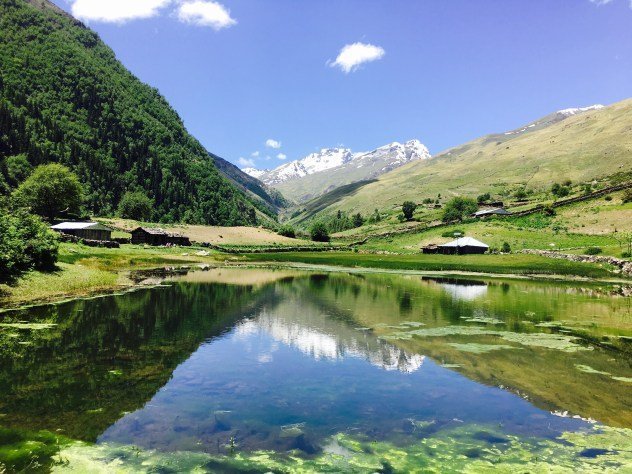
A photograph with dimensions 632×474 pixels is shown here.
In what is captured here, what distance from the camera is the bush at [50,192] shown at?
151500 millimetres

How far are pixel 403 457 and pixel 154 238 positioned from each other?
138 m

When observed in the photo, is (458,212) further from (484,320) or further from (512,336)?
(512,336)

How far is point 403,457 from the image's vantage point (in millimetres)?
15297

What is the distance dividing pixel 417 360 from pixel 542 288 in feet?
172

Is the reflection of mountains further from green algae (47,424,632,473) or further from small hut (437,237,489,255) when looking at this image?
small hut (437,237,489,255)

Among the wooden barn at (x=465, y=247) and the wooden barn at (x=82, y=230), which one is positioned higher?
the wooden barn at (x=82, y=230)

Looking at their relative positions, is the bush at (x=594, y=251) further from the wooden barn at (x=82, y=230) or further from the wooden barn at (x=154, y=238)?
the wooden barn at (x=82, y=230)

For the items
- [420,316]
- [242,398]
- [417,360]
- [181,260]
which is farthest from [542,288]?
[181,260]

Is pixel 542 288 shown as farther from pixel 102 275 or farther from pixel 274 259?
pixel 274 259

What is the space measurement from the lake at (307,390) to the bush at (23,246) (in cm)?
751

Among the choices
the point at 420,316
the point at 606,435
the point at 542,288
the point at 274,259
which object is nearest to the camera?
the point at 606,435

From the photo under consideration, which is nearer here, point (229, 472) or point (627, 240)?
point (229, 472)

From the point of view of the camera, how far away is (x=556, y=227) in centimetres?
13650

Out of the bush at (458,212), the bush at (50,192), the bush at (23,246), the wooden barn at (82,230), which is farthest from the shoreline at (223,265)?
the bush at (458,212)
